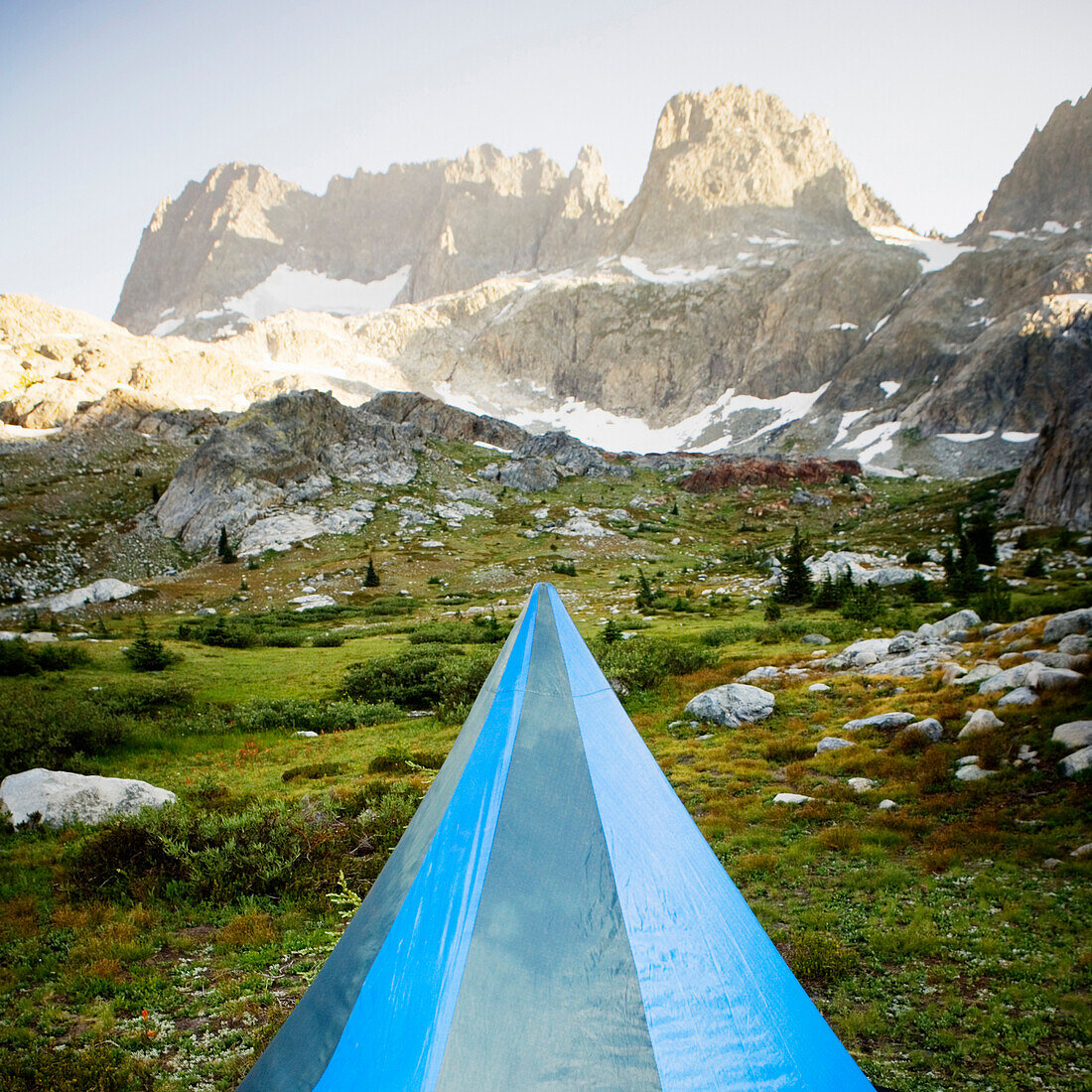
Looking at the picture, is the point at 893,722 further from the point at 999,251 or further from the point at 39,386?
the point at 999,251

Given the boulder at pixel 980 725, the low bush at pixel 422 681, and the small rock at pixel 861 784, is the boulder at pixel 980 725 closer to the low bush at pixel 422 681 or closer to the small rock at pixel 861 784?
the small rock at pixel 861 784

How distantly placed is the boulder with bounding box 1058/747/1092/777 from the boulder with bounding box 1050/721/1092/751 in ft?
0.93

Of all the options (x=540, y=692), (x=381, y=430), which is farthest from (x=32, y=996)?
(x=381, y=430)

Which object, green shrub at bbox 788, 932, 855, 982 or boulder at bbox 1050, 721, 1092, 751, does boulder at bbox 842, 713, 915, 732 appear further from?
green shrub at bbox 788, 932, 855, 982

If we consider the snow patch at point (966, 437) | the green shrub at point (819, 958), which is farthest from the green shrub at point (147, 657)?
the snow patch at point (966, 437)

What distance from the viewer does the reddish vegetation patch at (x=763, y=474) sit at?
104 metres

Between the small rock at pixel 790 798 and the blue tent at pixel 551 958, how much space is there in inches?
314

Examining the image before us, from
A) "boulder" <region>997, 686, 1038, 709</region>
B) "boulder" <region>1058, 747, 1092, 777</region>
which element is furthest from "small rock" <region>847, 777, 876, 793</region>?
"boulder" <region>997, 686, 1038, 709</region>

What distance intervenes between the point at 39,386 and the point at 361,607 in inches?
2993

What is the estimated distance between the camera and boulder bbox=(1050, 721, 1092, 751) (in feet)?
36.0

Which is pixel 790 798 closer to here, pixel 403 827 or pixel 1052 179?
pixel 403 827

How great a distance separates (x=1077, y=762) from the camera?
10.5 metres

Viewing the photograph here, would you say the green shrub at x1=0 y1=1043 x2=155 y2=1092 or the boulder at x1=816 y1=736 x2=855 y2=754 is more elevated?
the green shrub at x1=0 y1=1043 x2=155 y2=1092

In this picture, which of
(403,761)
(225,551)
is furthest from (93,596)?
(403,761)
